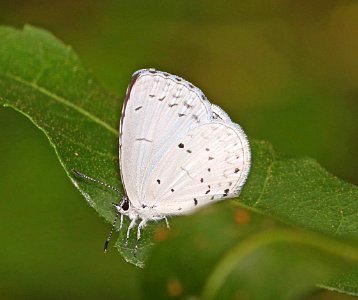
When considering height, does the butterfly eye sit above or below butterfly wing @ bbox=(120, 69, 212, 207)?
below

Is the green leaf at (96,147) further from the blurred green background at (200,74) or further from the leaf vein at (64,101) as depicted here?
the blurred green background at (200,74)

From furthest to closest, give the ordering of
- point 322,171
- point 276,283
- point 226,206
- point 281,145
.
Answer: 1. point 281,145
2. point 322,171
3. point 226,206
4. point 276,283

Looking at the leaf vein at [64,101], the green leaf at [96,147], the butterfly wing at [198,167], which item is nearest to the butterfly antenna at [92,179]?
the green leaf at [96,147]

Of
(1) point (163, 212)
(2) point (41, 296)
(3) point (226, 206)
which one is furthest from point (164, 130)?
(3) point (226, 206)

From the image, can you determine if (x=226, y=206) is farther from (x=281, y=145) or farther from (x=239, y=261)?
(x=281, y=145)

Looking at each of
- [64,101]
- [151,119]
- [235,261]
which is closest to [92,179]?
[151,119]

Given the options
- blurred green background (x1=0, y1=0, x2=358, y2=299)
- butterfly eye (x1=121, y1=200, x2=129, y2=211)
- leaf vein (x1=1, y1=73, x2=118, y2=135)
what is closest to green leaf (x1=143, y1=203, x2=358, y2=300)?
butterfly eye (x1=121, y1=200, x2=129, y2=211)

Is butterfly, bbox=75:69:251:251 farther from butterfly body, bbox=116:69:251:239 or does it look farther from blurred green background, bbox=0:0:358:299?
blurred green background, bbox=0:0:358:299
